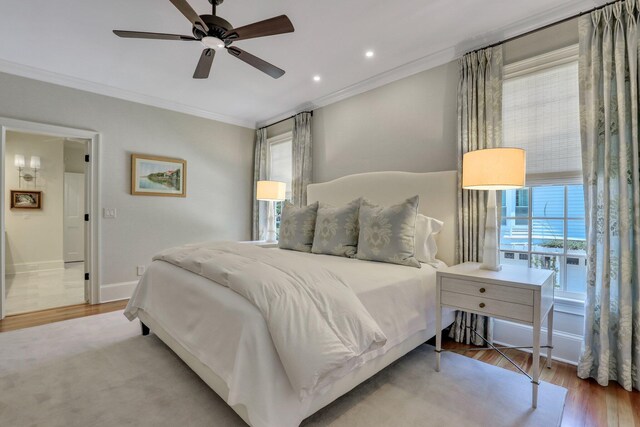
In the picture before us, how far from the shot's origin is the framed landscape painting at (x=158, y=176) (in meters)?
4.09

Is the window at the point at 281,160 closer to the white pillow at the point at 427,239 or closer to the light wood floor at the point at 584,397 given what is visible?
the white pillow at the point at 427,239

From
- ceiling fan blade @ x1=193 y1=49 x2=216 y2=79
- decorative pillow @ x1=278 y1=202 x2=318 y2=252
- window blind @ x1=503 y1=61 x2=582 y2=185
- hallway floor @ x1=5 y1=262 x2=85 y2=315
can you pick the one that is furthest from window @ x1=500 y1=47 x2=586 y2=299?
hallway floor @ x1=5 y1=262 x2=85 y2=315

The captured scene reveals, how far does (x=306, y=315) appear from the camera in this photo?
1.36 metres

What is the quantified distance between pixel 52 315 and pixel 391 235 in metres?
3.75

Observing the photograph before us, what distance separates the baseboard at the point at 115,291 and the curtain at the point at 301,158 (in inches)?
98.9

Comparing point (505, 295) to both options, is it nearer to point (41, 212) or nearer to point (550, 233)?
point (550, 233)

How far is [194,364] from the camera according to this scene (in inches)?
71.4

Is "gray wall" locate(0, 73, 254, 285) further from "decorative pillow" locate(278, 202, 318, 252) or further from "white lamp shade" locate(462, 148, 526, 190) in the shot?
"white lamp shade" locate(462, 148, 526, 190)

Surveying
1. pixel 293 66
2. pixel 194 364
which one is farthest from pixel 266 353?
pixel 293 66

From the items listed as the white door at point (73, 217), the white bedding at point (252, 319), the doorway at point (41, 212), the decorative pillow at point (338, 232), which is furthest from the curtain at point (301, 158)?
the white door at point (73, 217)

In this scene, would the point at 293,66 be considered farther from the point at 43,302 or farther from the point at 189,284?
the point at 43,302

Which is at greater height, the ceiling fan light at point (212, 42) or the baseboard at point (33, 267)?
the ceiling fan light at point (212, 42)

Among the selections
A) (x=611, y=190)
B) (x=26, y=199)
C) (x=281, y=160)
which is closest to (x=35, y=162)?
(x=26, y=199)

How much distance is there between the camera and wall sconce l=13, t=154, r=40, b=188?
540 centimetres
